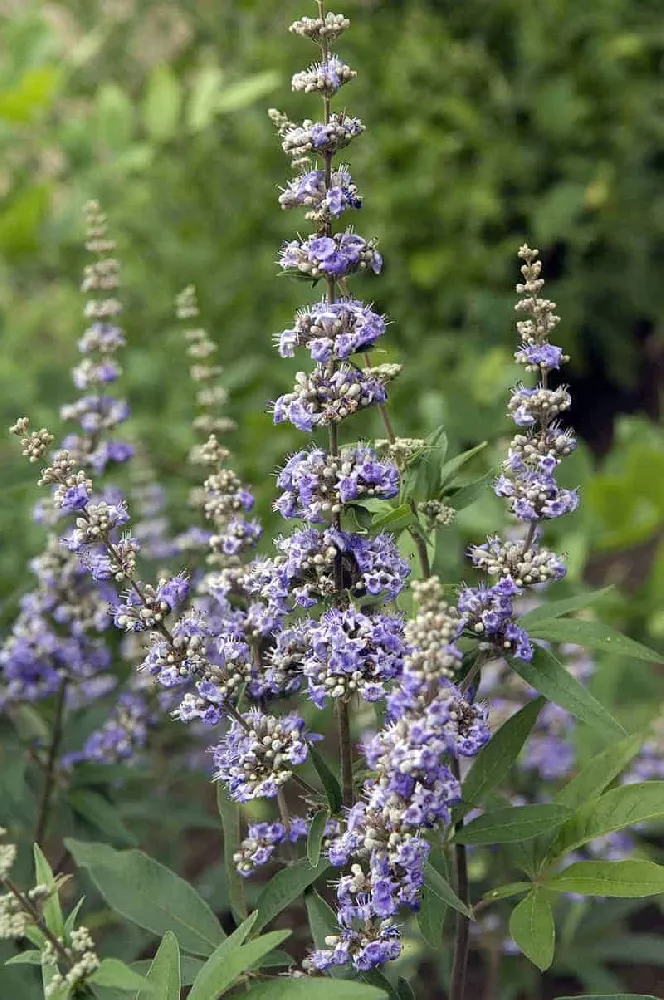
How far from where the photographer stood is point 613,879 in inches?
70.8

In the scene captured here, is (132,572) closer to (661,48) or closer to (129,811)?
(129,811)

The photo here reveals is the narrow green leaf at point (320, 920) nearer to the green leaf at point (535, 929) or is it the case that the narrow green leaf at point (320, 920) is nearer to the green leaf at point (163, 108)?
the green leaf at point (535, 929)

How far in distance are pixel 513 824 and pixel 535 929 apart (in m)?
0.16

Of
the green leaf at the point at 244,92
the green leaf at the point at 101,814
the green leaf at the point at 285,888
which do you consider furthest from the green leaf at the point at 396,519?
the green leaf at the point at 244,92

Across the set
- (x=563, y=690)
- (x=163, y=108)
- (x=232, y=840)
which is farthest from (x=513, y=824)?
(x=163, y=108)

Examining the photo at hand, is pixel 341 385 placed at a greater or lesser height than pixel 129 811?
greater

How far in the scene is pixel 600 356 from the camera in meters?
6.40

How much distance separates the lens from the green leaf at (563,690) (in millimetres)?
1770

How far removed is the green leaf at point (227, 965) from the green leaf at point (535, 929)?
43 centimetres

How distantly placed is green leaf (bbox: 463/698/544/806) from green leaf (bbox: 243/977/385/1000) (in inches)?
18.8

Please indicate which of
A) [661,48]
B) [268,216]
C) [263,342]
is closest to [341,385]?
[263,342]

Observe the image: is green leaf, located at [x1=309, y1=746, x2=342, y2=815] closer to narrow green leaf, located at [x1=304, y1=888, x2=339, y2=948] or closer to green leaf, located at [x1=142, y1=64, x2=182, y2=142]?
narrow green leaf, located at [x1=304, y1=888, x2=339, y2=948]

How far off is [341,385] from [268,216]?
184 inches

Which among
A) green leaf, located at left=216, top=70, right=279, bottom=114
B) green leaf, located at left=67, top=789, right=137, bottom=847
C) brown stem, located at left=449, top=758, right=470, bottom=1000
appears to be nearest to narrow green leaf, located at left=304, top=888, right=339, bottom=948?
brown stem, located at left=449, top=758, right=470, bottom=1000
